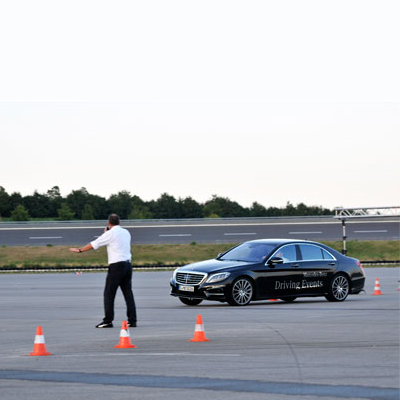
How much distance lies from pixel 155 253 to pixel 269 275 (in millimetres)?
33555

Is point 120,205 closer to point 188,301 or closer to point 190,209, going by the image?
point 190,209

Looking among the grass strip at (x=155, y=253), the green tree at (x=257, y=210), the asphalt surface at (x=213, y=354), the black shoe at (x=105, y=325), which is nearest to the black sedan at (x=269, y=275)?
the asphalt surface at (x=213, y=354)

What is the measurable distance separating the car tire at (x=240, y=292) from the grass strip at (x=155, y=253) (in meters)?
29.2

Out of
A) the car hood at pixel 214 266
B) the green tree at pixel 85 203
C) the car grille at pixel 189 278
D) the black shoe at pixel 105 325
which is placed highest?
the green tree at pixel 85 203

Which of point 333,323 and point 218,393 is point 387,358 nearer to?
point 218,393

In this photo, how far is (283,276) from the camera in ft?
69.4

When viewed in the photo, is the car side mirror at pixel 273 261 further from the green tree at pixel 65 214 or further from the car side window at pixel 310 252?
the green tree at pixel 65 214

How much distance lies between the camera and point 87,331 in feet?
48.7

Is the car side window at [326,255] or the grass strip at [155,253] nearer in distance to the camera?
the car side window at [326,255]

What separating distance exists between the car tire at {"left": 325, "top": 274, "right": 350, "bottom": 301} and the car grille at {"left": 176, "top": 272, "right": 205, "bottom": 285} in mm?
3381

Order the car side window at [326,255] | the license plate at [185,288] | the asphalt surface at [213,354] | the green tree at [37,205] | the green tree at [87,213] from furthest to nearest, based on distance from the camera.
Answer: the green tree at [37,205], the green tree at [87,213], the car side window at [326,255], the license plate at [185,288], the asphalt surface at [213,354]

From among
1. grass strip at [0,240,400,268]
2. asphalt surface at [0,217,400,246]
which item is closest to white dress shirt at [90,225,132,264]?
grass strip at [0,240,400,268]

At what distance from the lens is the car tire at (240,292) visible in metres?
20.3

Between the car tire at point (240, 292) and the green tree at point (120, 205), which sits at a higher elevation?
the green tree at point (120, 205)
